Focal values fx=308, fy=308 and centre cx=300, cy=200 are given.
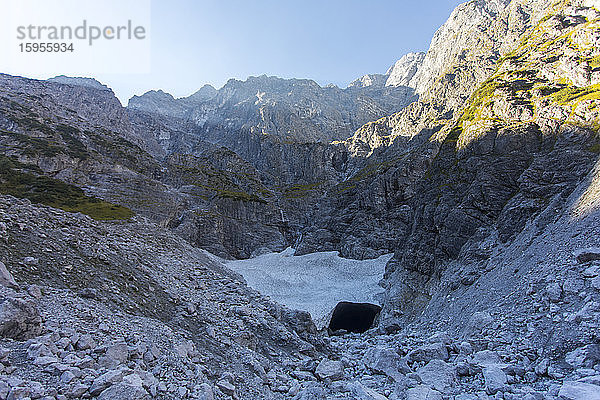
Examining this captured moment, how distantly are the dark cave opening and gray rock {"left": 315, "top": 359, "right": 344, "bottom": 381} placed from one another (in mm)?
33531

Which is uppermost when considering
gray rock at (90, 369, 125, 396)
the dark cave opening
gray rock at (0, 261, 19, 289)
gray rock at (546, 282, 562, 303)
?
gray rock at (0, 261, 19, 289)

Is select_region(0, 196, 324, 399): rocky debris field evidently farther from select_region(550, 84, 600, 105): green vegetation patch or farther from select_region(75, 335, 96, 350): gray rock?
select_region(550, 84, 600, 105): green vegetation patch

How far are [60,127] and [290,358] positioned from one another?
394 ft

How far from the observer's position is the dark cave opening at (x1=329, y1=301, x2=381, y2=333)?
47656mm

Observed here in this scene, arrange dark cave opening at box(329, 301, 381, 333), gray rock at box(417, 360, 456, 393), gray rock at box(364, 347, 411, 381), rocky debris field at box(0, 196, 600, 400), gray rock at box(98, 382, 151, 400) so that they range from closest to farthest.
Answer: gray rock at box(98, 382, 151, 400) < rocky debris field at box(0, 196, 600, 400) < gray rock at box(417, 360, 456, 393) < gray rock at box(364, 347, 411, 381) < dark cave opening at box(329, 301, 381, 333)

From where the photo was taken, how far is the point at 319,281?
64.5 m

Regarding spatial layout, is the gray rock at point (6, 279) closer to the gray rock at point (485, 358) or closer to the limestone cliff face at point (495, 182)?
the gray rock at point (485, 358)

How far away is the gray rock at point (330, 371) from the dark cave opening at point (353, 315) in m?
33.5

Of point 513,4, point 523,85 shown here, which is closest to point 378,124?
point 513,4

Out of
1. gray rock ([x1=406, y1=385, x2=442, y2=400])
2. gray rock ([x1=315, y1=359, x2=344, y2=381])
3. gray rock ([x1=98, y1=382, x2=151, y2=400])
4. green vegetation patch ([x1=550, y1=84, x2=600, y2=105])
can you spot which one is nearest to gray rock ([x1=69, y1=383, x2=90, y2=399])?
gray rock ([x1=98, y1=382, x2=151, y2=400])

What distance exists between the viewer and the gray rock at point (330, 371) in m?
13.8

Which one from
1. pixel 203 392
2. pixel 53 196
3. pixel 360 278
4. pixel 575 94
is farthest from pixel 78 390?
pixel 360 278

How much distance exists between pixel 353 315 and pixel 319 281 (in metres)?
15.4

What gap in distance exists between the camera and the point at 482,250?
1233 inches
